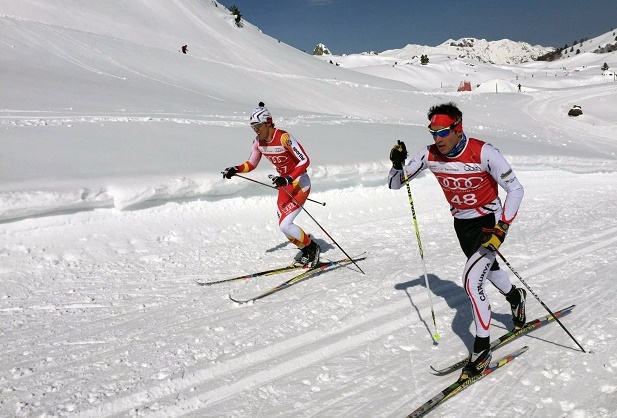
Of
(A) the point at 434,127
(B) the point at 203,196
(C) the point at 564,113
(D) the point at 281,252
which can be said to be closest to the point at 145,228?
(B) the point at 203,196

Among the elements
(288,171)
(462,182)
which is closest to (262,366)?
(462,182)

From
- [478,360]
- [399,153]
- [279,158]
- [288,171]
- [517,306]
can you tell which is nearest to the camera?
[478,360]

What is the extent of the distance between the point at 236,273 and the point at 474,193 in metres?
3.66

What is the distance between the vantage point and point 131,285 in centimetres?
606

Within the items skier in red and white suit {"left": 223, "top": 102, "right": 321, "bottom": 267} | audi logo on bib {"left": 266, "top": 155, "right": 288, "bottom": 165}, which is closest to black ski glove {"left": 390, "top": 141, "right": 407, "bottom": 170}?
skier in red and white suit {"left": 223, "top": 102, "right": 321, "bottom": 267}

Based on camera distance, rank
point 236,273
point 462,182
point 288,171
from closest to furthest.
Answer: point 462,182
point 236,273
point 288,171

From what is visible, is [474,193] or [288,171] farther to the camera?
[288,171]

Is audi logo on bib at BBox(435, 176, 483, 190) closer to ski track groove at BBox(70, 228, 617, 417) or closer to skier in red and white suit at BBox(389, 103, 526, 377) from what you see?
skier in red and white suit at BBox(389, 103, 526, 377)

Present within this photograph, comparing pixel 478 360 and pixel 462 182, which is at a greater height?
pixel 462 182

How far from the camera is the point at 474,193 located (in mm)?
4301

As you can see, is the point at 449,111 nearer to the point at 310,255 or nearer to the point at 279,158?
the point at 279,158

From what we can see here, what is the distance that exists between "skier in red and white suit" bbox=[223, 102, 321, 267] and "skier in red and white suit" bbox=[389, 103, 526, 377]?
2.23m

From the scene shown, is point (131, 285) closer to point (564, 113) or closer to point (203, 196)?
point (203, 196)

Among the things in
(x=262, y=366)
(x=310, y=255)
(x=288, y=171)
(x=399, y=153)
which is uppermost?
(x=399, y=153)
